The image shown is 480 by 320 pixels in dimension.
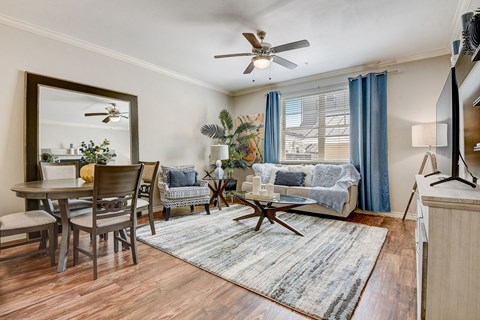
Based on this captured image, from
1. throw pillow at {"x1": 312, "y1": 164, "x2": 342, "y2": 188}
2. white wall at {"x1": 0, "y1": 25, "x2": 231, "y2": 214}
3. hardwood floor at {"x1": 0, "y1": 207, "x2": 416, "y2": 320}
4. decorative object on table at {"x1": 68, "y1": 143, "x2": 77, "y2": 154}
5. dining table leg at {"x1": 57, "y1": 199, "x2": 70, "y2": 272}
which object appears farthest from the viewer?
throw pillow at {"x1": 312, "y1": 164, "x2": 342, "y2": 188}

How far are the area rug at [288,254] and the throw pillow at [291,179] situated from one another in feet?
2.46

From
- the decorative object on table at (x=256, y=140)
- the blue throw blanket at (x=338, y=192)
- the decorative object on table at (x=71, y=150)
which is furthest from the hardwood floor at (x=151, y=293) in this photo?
the decorative object on table at (x=256, y=140)

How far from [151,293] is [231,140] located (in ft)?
12.6

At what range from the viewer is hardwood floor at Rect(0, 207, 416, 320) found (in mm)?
1512

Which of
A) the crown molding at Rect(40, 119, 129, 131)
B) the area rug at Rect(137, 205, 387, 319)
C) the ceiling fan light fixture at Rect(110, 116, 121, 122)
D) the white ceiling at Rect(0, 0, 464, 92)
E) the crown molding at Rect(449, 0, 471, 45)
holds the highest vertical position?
the white ceiling at Rect(0, 0, 464, 92)

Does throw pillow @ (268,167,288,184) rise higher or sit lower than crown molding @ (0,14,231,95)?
lower

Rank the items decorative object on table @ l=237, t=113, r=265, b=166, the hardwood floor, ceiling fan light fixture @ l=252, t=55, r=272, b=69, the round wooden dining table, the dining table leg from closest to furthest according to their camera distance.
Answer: the hardwood floor
the round wooden dining table
the dining table leg
ceiling fan light fixture @ l=252, t=55, r=272, b=69
decorative object on table @ l=237, t=113, r=265, b=166

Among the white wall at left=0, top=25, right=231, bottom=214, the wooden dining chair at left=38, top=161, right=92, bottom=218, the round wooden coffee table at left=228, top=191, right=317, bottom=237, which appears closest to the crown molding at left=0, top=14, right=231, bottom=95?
the white wall at left=0, top=25, right=231, bottom=214

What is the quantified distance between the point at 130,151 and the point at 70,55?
5.07 feet

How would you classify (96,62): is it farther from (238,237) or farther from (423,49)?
(423,49)

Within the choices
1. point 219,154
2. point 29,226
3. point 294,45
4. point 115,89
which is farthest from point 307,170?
point 29,226

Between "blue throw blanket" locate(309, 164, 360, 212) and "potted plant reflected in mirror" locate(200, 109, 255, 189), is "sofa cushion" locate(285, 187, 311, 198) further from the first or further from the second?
"potted plant reflected in mirror" locate(200, 109, 255, 189)

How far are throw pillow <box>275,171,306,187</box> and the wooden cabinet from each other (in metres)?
3.12

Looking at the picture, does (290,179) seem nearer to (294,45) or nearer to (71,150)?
(294,45)
